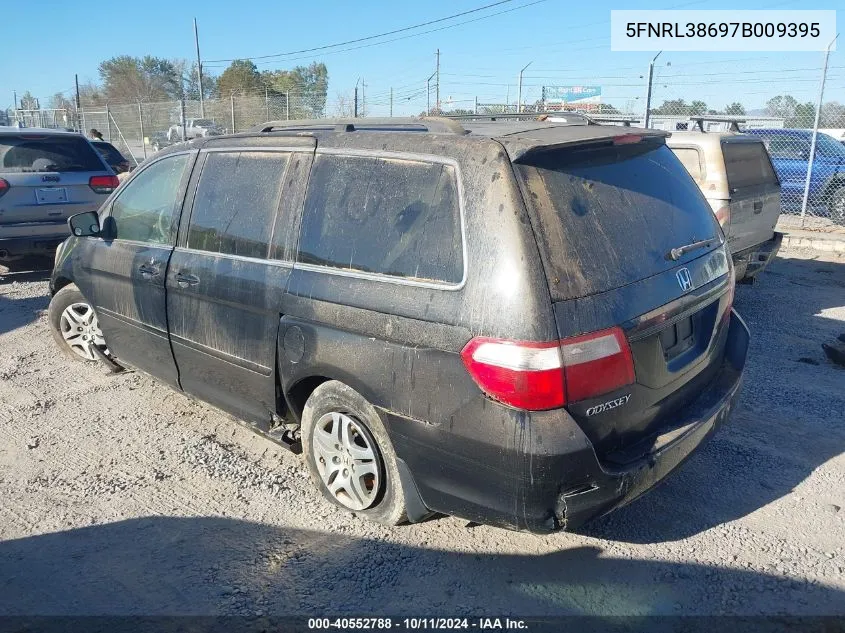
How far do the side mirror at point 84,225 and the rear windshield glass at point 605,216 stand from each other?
3363mm

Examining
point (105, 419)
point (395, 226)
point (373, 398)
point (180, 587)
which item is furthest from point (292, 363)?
point (105, 419)

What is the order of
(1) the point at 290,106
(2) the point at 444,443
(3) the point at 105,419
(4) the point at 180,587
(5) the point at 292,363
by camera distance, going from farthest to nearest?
(1) the point at 290,106 → (3) the point at 105,419 → (5) the point at 292,363 → (4) the point at 180,587 → (2) the point at 444,443

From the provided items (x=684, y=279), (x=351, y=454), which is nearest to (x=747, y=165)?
(x=684, y=279)

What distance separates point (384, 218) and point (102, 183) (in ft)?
21.9

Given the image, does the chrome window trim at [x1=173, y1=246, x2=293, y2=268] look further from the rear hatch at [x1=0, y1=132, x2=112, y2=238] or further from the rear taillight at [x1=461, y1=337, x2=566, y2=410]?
the rear hatch at [x1=0, y1=132, x2=112, y2=238]

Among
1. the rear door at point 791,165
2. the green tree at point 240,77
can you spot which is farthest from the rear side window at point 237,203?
the green tree at point 240,77

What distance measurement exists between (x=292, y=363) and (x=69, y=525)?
138 centimetres

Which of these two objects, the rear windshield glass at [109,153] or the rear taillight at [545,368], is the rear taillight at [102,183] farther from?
the rear taillight at [545,368]

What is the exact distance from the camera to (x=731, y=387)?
3322mm

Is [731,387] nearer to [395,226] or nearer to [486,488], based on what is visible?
[486,488]

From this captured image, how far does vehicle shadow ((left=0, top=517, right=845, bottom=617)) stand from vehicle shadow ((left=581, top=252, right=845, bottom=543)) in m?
0.34

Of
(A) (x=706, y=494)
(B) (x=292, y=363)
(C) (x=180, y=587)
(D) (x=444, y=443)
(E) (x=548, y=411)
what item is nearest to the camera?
(E) (x=548, y=411)

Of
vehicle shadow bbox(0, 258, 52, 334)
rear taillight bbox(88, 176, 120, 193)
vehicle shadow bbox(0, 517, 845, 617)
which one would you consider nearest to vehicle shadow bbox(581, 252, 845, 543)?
vehicle shadow bbox(0, 517, 845, 617)

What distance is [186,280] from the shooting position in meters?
3.82
